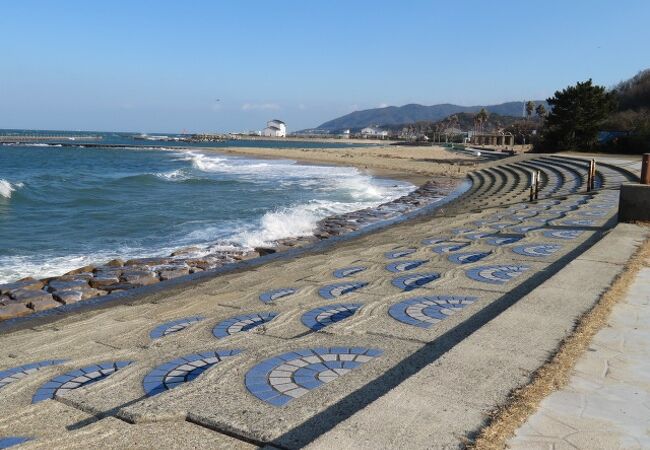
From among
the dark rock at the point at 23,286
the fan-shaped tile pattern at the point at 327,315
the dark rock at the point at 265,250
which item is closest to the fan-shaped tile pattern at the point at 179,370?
the fan-shaped tile pattern at the point at 327,315

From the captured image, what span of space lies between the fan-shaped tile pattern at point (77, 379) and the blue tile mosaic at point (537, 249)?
18.5ft

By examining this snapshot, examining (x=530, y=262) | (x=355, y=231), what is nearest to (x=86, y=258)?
(x=355, y=231)

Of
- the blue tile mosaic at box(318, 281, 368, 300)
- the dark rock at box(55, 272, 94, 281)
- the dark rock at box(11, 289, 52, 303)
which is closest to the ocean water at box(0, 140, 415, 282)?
the dark rock at box(55, 272, 94, 281)

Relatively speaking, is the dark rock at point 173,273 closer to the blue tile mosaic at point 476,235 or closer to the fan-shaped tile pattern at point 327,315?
the fan-shaped tile pattern at point 327,315

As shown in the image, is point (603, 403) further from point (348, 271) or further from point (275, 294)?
point (348, 271)

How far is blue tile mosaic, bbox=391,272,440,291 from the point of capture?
6332mm

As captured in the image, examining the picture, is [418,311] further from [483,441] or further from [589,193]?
[589,193]

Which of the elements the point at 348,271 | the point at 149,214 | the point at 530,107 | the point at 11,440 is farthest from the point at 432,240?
the point at 530,107

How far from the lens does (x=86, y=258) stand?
40.9ft

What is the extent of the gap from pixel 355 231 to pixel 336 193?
483 inches

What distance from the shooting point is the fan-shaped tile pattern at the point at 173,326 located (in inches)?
205

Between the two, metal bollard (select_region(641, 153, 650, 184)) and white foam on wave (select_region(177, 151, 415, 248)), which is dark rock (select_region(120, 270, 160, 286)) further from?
metal bollard (select_region(641, 153, 650, 184))

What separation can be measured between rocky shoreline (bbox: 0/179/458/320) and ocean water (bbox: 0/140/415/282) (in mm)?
906

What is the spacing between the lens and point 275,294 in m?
6.57
